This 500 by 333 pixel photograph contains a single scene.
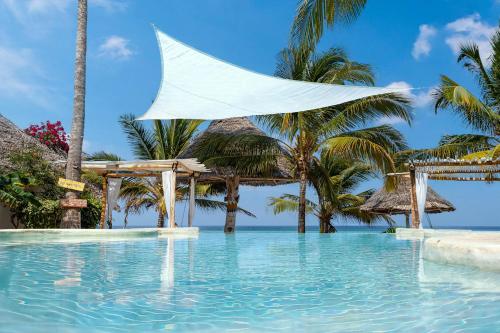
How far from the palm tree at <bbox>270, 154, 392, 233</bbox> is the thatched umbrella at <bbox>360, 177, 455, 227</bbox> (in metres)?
0.66

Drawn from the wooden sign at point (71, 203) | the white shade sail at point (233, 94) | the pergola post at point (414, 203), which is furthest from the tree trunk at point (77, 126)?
the pergola post at point (414, 203)

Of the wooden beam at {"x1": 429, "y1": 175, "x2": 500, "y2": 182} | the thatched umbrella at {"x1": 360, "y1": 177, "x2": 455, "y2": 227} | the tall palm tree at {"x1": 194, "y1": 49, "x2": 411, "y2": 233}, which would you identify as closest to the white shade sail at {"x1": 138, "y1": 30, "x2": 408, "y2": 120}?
the tall palm tree at {"x1": 194, "y1": 49, "x2": 411, "y2": 233}

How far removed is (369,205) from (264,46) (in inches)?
243

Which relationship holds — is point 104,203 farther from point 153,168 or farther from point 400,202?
point 400,202

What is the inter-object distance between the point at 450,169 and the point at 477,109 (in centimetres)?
143

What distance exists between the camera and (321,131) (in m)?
12.2

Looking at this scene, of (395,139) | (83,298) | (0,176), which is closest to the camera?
(83,298)

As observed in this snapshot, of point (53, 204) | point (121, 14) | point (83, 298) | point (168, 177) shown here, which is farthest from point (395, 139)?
point (83, 298)

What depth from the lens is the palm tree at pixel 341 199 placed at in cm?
1602

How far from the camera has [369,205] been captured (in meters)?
16.5

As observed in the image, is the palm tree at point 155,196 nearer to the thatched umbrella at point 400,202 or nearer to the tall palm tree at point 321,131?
the tall palm tree at point 321,131

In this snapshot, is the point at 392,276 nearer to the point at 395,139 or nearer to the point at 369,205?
the point at 395,139

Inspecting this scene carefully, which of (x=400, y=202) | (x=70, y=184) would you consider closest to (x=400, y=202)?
(x=400, y=202)

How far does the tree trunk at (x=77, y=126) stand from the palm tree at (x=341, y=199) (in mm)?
7269
